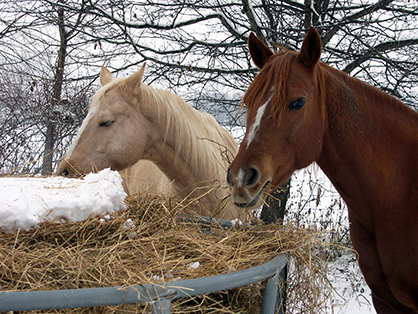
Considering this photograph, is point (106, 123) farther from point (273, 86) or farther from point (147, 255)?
point (147, 255)

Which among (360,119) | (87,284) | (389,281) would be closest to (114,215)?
(87,284)

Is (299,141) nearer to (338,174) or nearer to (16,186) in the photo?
(338,174)

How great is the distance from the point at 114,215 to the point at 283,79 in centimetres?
112

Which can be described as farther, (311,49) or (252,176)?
(311,49)

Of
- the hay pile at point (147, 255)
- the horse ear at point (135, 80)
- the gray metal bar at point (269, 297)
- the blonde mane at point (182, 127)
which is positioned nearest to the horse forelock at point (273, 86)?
the hay pile at point (147, 255)

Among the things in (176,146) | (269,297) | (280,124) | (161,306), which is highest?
(280,124)

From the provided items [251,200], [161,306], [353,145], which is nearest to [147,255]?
[161,306]

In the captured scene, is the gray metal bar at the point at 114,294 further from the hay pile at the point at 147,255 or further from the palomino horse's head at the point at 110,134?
the palomino horse's head at the point at 110,134

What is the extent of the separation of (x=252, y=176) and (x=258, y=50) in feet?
3.12

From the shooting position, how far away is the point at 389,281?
6.36 ft

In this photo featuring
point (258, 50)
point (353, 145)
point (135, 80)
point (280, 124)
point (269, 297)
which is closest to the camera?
point (269, 297)

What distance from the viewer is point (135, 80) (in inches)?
113

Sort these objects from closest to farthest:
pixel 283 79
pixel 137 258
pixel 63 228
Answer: pixel 137 258 → pixel 63 228 → pixel 283 79

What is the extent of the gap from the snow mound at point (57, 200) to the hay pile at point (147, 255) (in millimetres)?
43
